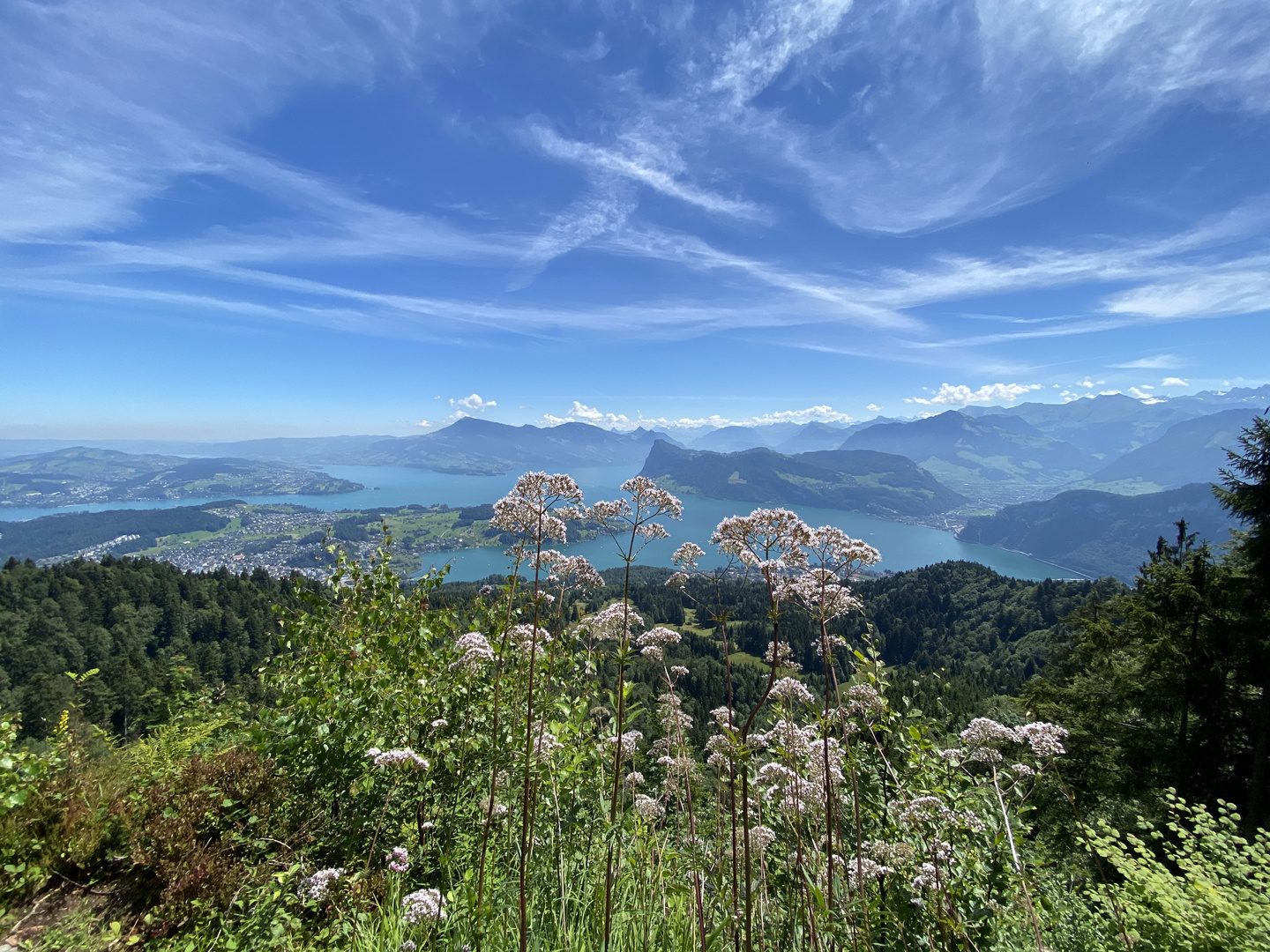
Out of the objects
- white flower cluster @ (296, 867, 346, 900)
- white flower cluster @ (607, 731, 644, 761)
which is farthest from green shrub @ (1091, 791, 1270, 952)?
white flower cluster @ (296, 867, 346, 900)

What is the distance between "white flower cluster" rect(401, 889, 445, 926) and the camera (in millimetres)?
2426

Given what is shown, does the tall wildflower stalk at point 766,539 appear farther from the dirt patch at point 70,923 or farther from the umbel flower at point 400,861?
the dirt patch at point 70,923

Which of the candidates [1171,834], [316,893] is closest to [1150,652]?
[1171,834]

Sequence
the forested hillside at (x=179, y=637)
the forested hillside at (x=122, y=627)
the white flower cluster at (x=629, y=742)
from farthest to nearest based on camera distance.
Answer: the forested hillside at (x=122, y=627), the forested hillside at (x=179, y=637), the white flower cluster at (x=629, y=742)

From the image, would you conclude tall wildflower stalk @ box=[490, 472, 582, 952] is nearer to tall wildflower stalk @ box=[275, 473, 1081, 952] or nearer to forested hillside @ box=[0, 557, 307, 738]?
tall wildflower stalk @ box=[275, 473, 1081, 952]

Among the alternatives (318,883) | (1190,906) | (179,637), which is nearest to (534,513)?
(318,883)

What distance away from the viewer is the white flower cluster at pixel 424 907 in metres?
2.43

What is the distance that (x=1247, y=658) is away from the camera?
12.6 metres

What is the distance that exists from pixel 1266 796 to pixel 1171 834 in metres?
2.25

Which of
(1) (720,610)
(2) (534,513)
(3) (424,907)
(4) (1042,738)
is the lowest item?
(3) (424,907)

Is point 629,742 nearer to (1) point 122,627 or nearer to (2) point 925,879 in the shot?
(2) point 925,879

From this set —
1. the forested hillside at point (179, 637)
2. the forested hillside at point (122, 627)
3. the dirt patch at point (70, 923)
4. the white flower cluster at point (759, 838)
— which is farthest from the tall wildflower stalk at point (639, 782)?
the forested hillside at point (122, 627)

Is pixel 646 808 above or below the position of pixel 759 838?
below

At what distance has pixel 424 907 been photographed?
2455mm
